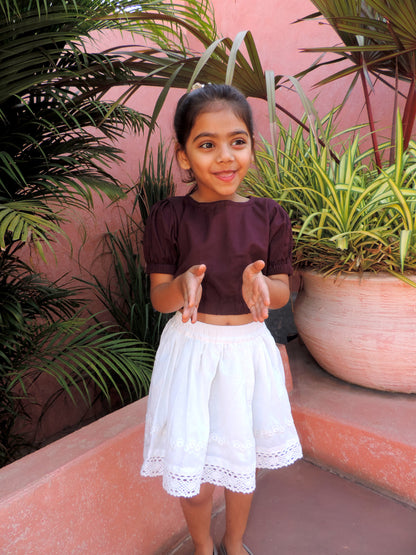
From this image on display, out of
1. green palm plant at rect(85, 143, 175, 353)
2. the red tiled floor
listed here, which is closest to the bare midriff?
the red tiled floor

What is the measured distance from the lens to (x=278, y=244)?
1.03 m

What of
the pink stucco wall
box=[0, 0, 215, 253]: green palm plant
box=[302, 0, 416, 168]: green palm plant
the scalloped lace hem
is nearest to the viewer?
the scalloped lace hem

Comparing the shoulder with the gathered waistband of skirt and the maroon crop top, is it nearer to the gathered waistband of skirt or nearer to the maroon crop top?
the maroon crop top

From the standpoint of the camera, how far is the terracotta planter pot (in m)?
1.46

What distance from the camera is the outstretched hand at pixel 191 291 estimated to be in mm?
793

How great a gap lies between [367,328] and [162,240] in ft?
2.84

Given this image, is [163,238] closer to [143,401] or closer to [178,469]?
[178,469]

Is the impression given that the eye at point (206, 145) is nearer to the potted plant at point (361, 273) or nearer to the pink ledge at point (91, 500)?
the potted plant at point (361, 273)

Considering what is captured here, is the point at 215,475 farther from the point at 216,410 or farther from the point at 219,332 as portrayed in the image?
the point at 219,332

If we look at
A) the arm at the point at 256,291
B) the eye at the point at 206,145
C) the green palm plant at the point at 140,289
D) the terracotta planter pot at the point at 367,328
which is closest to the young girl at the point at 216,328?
the eye at the point at 206,145

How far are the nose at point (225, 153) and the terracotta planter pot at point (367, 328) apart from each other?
2.60ft

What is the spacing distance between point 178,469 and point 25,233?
623mm

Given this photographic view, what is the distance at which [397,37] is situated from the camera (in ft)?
4.47

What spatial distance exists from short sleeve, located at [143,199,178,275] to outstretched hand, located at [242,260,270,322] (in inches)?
9.3
